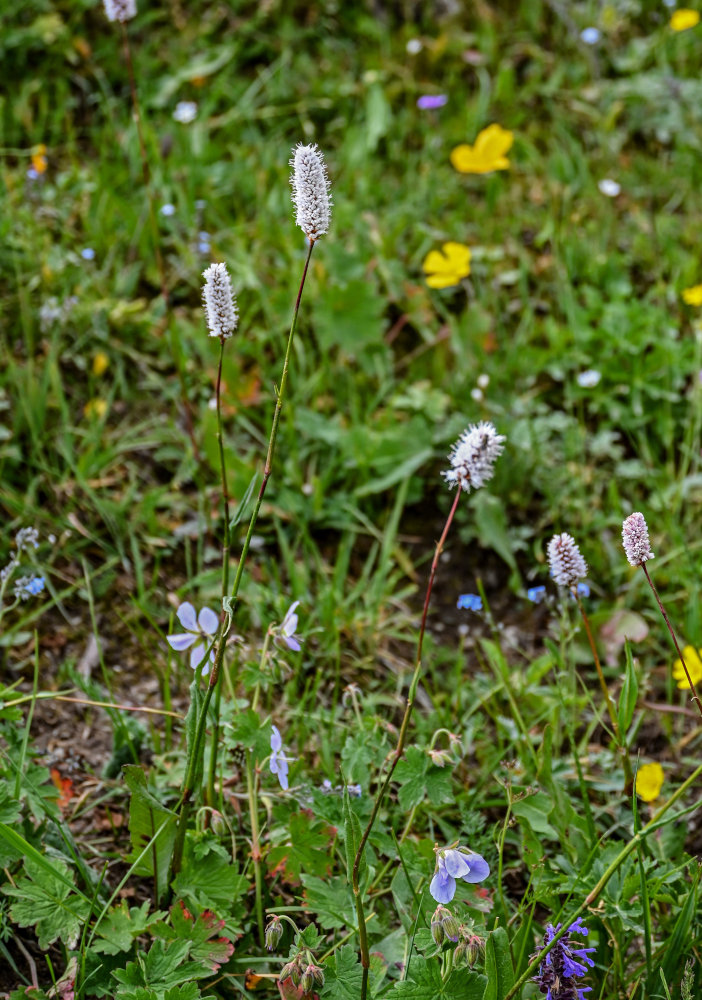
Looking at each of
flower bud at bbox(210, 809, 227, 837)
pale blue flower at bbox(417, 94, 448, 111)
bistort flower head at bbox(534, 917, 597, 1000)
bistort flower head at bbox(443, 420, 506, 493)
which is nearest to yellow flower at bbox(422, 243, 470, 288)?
pale blue flower at bbox(417, 94, 448, 111)

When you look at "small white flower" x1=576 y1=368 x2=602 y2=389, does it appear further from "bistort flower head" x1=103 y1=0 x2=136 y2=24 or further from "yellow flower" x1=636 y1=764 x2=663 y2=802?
"bistort flower head" x1=103 y1=0 x2=136 y2=24

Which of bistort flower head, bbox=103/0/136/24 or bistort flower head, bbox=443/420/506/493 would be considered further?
bistort flower head, bbox=103/0/136/24

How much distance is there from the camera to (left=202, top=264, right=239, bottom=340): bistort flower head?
1.13 meters

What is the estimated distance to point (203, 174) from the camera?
296cm

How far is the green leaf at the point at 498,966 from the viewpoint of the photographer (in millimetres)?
1108

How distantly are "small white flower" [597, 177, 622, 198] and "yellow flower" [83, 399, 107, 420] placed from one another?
1798 millimetres

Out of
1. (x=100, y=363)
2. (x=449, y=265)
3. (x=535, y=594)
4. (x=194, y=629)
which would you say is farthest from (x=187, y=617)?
(x=449, y=265)

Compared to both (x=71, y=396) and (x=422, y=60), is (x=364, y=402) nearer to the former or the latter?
(x=71, y=396)

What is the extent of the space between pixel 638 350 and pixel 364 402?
773 millimetres

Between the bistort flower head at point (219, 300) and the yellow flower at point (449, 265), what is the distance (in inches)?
61.3

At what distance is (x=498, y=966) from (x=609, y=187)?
260cm

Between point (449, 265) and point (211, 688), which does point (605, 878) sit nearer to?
point (211, 688)

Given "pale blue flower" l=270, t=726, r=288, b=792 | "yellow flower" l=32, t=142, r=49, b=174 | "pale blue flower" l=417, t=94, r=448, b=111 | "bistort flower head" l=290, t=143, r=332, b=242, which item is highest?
"bistort flower head" l=290, t=143, r=332, b=242

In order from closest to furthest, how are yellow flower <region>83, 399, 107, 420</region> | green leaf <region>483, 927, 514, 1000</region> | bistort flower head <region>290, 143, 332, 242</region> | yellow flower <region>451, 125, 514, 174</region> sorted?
bistort flower head <region>290, 143, 332, 242</region> → green leaf <region>483, 927, 514, 1000</region> → yellow flower <region>83, 399, 107, 420</region> → yellow flower <region>451, 125, 514, 174</region>
